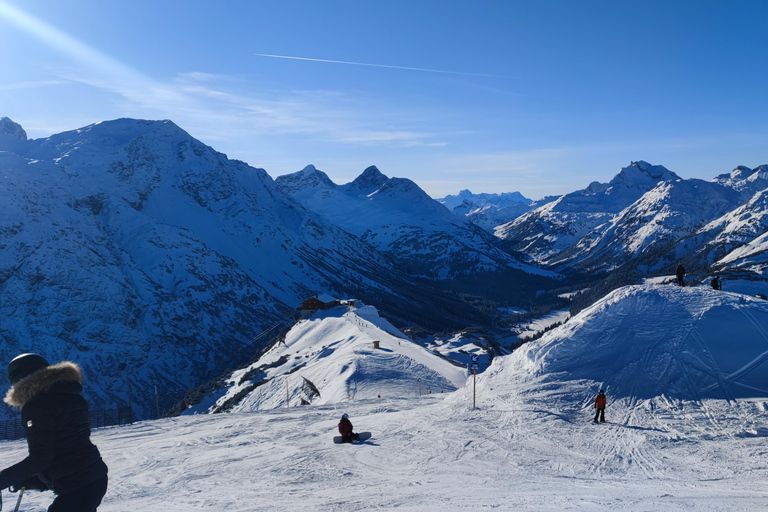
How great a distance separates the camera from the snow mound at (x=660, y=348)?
24219mm

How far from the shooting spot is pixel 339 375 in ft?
154

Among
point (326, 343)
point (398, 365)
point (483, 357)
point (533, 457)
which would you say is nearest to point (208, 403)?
point (326, 343)

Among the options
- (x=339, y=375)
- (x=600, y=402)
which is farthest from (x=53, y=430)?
(x=339, y=375)

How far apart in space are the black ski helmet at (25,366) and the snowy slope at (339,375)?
3481 centimetres

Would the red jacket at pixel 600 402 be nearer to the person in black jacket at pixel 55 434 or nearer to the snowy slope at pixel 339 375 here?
the snowy slope at pixel 339 375

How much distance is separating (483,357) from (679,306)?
56.8 metres

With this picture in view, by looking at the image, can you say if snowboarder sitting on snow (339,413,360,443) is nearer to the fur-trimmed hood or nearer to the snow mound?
the snow mound

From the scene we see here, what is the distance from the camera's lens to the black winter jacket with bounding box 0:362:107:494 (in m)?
5.40

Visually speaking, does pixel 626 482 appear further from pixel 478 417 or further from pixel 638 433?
pixel 478 417

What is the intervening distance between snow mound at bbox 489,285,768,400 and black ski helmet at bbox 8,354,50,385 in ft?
83.6

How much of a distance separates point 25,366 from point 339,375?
42605 mm

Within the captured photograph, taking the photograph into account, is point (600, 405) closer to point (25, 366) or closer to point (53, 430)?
point (53, 430)

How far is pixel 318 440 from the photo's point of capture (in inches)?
822

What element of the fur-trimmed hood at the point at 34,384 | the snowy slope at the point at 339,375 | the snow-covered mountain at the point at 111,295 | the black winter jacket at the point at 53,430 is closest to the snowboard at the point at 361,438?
the black winter jacket at the point at 53,430
